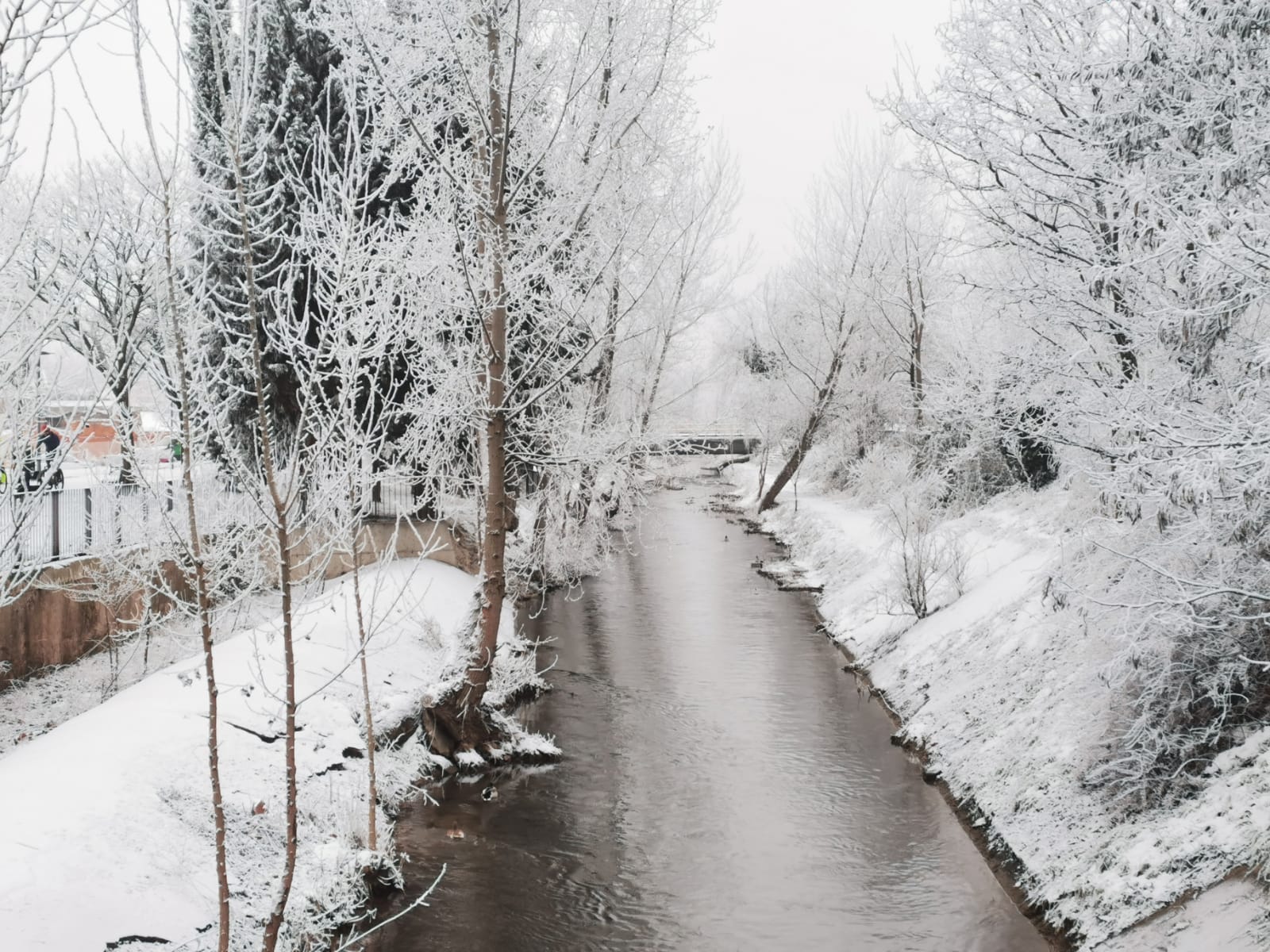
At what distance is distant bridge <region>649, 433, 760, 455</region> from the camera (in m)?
17.7

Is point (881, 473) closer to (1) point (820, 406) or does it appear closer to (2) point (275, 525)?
(1) point (820, 406)

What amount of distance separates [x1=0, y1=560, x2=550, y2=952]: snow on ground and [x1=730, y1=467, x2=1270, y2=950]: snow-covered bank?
208 inches

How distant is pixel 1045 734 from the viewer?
978 cm

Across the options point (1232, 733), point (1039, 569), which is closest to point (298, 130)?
point (1039, 569)

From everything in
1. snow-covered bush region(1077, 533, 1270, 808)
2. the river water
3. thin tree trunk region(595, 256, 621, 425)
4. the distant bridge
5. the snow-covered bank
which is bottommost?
the river water

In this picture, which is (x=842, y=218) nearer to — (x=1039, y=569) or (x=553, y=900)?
(x=1039, y=569)

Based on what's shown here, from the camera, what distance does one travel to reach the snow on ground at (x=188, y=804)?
6160 mm

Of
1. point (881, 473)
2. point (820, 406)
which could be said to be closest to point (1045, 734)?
point (881, 473)

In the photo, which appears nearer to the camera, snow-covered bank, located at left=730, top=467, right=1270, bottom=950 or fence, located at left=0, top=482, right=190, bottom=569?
snow-covered bank, located at left=730, top=467, right=1270, bottom=950

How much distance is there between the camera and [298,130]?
1545cm

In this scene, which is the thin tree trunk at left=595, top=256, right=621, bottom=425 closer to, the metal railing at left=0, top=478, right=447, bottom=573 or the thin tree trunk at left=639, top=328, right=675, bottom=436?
the thin tree trunk at left=639, top=328, right=675, bottom=436

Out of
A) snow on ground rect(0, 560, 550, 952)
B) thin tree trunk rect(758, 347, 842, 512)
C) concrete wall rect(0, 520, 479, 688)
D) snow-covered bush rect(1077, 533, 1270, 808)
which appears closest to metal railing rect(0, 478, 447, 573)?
concrete wall rect(0, 520, 479, 688)

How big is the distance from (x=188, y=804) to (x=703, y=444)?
19658mm

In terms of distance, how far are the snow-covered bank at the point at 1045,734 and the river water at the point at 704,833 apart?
0.57 m
